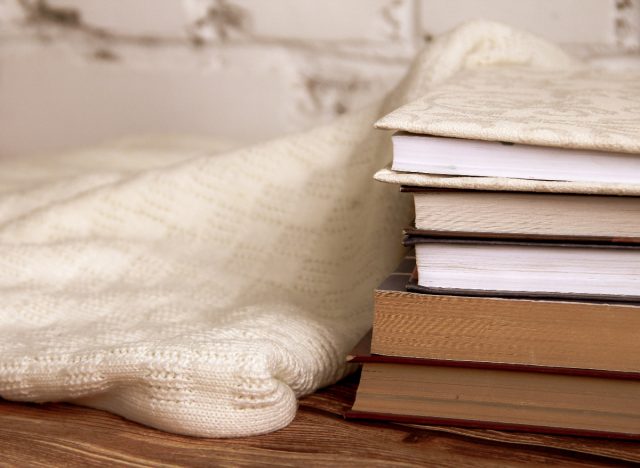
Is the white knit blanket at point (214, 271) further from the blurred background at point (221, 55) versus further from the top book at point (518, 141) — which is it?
the blurred background at point (221, 55)

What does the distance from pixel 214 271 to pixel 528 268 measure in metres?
0.30

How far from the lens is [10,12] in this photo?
4.53ft

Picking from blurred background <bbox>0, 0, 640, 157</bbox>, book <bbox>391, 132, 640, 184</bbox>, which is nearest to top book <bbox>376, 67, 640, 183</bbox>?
book <bbox>391, 132, 640, 184</bbox>

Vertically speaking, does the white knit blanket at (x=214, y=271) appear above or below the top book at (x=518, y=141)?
below

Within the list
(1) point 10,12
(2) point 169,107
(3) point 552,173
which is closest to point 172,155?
(2) point 169,107

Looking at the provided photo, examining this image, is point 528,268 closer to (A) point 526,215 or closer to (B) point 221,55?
(A) point 526,215

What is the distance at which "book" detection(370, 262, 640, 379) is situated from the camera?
0.47 metres

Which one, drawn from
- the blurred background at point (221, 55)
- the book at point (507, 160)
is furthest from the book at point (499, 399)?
the blurred background at point (221, 55)

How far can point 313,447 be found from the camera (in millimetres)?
481

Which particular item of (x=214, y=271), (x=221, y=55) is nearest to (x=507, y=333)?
(x=214, y=271)

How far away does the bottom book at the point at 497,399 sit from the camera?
0.48m

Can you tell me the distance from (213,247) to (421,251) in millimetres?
275

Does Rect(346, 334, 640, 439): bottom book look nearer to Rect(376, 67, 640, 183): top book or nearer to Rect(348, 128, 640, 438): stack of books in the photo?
Rect(348, 128, 640, 438): stack of books

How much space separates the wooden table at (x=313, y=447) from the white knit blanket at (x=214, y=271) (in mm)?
14
